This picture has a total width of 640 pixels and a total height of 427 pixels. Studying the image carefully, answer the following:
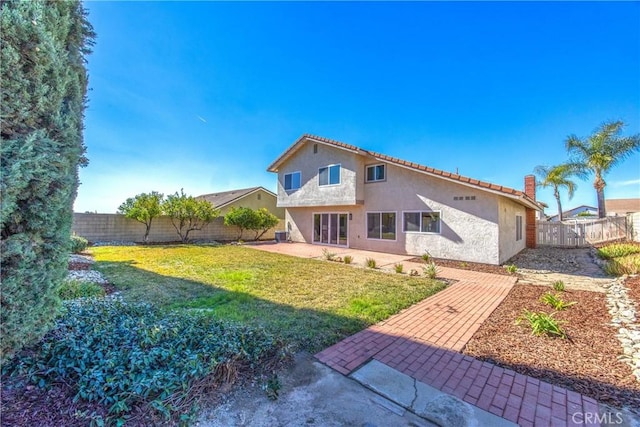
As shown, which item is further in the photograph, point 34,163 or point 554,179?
point 554,179

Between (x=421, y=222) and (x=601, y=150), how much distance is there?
52.9ft

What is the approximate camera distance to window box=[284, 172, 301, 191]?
1827cm

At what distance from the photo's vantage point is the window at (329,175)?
1585 cm

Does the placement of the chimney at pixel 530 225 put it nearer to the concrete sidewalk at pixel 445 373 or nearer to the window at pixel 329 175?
the window at pixel 329 175

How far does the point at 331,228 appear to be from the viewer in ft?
57.0

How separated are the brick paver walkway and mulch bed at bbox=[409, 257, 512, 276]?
4.95 m

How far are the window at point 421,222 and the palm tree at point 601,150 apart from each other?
50.2 feet

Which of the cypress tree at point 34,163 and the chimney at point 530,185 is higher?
the chimney at point 530,185

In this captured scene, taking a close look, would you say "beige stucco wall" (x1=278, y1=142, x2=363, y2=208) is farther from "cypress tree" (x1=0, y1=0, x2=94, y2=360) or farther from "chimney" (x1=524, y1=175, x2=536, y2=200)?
"cypress tree" (x1=0, y1=0, x2=94, y2=360)

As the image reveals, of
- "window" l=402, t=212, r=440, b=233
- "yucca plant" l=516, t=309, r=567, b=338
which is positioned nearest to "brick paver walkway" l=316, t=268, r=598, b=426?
"yucca plant" l=516, t=309, r=567, b=338

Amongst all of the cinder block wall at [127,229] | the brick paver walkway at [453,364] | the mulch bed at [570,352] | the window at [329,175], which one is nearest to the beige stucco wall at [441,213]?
the window at [329,175]

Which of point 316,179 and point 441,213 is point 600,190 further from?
point 316,179

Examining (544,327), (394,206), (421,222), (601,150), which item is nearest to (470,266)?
(421,222)

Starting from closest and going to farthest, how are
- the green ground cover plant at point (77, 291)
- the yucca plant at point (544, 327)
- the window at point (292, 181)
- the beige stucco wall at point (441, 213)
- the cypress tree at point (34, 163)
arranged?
the cypress tree at point (34, 163) < the yucca plant at point (544, 327) < the green ground cover plant at point (77, 291) < the beige stucco wall at point (441, 213) < the window at point (292, 181)
